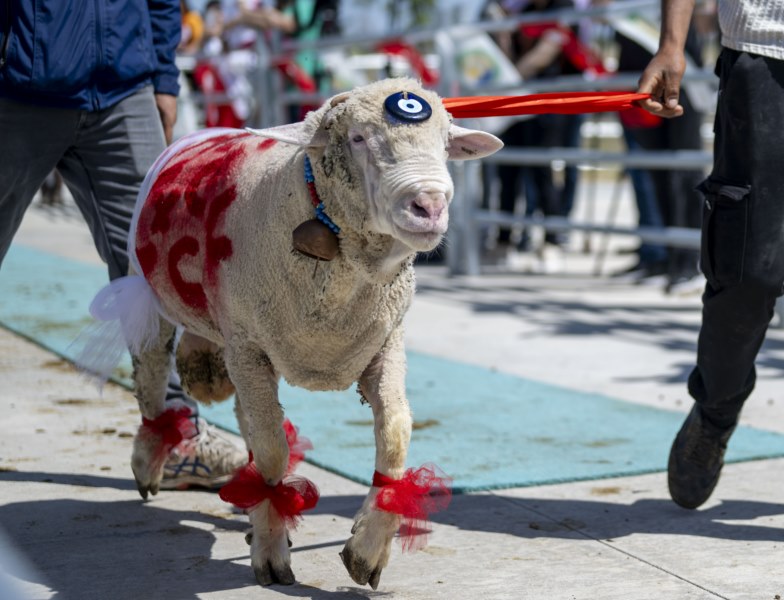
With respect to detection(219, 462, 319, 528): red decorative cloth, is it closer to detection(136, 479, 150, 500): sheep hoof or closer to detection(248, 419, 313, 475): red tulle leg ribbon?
detection(248, 419, 313, 475): red tulle leg ribbon

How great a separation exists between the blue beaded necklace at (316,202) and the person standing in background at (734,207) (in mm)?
1012

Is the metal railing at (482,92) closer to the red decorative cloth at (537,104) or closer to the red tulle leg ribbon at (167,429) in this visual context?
the red decorative cloth at (537,104)

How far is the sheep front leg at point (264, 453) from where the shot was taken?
3.05 metres

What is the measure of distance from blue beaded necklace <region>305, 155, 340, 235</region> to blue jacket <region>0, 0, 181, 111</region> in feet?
3.40

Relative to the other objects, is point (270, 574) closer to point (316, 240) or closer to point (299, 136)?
point (316, 240)

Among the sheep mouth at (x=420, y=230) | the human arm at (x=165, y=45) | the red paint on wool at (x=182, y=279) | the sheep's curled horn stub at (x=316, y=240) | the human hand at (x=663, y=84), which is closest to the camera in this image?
the sheep mouth at (x=420, y=230)

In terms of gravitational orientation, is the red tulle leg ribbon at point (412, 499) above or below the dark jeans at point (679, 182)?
above

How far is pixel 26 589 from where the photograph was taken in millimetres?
2895

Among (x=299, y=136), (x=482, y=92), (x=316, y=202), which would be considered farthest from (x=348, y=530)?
(x=482, y=92)

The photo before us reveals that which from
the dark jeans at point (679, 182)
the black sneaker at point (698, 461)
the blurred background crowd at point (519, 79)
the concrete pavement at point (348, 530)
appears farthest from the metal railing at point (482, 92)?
the black sneaker at point (698, 461)

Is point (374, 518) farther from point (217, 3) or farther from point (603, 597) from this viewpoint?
point (217, 3)

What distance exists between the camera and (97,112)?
3766mm

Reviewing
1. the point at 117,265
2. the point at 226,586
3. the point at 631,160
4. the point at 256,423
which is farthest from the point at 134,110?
the point at 631,160

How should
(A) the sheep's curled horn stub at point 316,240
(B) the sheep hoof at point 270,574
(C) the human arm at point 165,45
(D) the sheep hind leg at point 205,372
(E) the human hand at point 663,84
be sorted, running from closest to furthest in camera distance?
(A) the sheep's curled horn stub at point 316,240, (B) the sheep hoof at point 270,574, (E) the human hand at point 663,84, (D) the sheep hind leg at point 205,372, (C) the human arm at point 165,45
